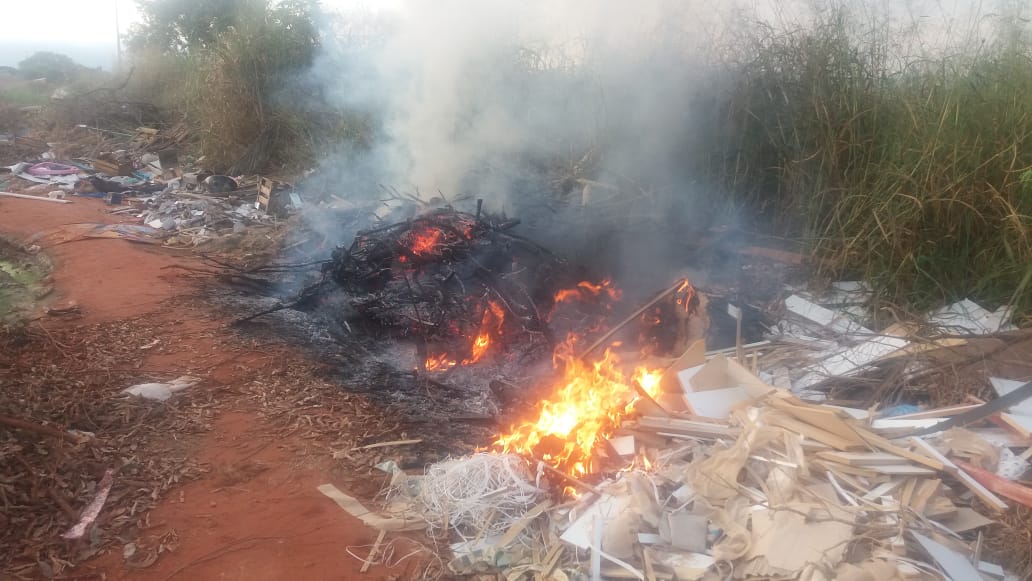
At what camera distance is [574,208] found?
7.32 meters

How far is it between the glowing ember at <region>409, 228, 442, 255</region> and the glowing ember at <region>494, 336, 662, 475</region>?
2.12 meters

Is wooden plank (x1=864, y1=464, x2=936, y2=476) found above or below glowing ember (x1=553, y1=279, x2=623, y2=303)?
below

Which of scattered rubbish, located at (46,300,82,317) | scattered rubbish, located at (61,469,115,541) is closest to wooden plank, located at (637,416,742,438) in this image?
scattered rubbish, located at (61,469,115,541)

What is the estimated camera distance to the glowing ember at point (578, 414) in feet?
11.9

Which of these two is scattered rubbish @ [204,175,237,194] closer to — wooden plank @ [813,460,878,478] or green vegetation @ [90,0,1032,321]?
green vegetation @ [90,0,1032,321]

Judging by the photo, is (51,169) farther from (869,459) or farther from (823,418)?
(869,459)

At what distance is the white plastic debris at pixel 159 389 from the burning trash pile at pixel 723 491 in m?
1.94

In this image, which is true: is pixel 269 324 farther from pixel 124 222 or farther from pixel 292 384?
pixel 124 222

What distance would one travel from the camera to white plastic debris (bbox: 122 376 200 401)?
423 cm

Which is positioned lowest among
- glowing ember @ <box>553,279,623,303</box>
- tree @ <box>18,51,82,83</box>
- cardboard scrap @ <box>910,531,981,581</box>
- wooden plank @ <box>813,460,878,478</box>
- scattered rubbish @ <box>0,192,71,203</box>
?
cardboard scrap @ <box>910,531,981,581</box>

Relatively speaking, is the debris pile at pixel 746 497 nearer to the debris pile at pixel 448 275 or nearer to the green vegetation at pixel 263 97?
the debris pile at pixel 448 275

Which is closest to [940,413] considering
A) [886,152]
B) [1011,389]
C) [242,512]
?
[1011,389]

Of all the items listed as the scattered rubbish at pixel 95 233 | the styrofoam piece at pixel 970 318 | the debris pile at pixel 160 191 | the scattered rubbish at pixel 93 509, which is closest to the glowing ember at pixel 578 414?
the scattered rubbish at pixel 93 509

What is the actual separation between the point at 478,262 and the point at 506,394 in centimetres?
169
